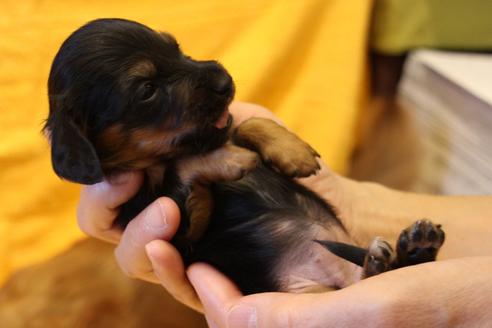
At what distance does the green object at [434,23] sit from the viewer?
240 cm

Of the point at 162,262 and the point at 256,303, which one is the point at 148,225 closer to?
the point at 162,262

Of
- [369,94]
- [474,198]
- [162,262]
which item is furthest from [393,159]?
[162,262]

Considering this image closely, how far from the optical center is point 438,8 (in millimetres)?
2404

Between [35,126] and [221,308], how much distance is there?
107cm

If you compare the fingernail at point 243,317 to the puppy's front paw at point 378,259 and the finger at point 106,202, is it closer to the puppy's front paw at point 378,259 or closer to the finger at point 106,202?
the puppy's front paw at point 378,259

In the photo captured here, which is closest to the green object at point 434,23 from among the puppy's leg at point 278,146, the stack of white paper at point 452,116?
the stack of white paper at point 452,116

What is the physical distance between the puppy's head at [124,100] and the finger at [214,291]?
304mm

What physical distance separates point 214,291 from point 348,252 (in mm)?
335

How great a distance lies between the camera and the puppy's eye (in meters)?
1.23

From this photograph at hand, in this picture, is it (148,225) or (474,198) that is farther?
(474,198)

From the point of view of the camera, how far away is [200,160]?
132 cm

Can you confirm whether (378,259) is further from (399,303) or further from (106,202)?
(106,202)

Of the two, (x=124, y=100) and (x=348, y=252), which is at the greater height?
(x=124, y=100)

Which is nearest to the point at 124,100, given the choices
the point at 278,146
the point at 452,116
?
the point at 278,146
